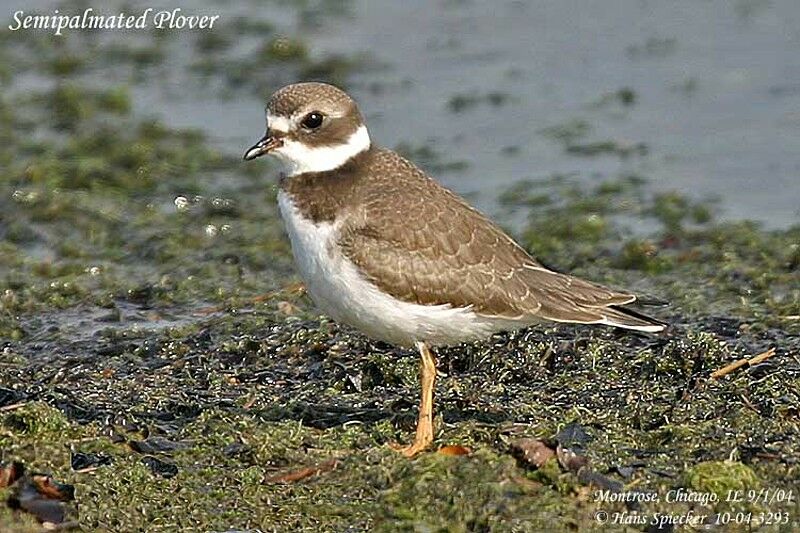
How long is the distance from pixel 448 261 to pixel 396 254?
0.25 meters

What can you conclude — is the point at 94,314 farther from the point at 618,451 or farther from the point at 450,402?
the point at 618,451

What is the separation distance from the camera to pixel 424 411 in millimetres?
6117

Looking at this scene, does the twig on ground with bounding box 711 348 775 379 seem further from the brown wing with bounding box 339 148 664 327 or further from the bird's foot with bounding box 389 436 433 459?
the bird's foot with bounding box 389 436 433 459

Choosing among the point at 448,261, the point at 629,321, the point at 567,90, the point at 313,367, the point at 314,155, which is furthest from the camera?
the point at 567,90

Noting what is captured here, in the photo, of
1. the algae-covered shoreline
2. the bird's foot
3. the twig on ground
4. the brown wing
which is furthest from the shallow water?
the bird's foot

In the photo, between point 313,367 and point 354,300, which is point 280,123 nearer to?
point 354,300

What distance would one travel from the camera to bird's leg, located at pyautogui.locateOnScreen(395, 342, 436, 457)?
19.5ft

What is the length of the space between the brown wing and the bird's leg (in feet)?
0.89

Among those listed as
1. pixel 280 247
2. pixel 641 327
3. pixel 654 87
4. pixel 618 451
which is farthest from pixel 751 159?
pixel 618 451

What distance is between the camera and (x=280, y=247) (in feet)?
30.9

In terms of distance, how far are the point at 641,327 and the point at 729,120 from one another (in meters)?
4.67

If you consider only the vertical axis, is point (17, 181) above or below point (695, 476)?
above

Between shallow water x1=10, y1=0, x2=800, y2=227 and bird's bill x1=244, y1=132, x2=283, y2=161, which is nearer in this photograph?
bird's bill x1=244, y1=132, x2=283, y2=161

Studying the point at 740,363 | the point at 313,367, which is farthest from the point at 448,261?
the point at 740,363
